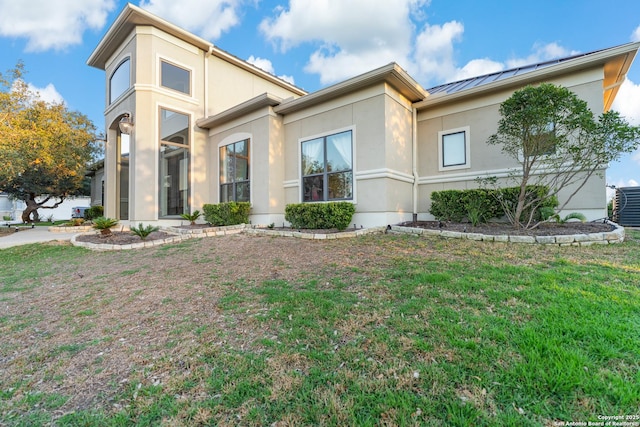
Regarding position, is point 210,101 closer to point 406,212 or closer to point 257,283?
point 406,212

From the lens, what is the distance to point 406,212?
27.5 ft

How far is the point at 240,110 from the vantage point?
9.79 metres

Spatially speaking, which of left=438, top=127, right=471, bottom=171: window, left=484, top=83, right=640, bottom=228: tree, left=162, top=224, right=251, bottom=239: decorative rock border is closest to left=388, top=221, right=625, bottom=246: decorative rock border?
left=484, top=83, right=640, bottom=228: tree

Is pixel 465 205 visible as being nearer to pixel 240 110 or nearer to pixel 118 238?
pixel 240 110

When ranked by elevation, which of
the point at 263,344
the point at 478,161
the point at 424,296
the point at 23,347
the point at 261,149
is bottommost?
the point at 23,347

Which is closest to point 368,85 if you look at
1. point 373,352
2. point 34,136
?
point 373,352

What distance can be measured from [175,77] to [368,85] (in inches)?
286

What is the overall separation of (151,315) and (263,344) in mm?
1585

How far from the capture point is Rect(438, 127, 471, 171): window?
8.34 metres

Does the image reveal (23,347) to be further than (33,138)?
No

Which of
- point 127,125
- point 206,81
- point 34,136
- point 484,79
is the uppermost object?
point 206,81

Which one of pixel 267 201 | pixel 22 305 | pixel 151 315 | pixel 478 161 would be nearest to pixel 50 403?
pixel 151 315

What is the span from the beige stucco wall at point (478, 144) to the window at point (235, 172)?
5809mm

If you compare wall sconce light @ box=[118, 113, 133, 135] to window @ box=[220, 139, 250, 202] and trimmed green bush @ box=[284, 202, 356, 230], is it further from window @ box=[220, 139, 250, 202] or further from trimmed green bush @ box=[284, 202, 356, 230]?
trimmed green bush @ box=[284, 202, 356, 230]
